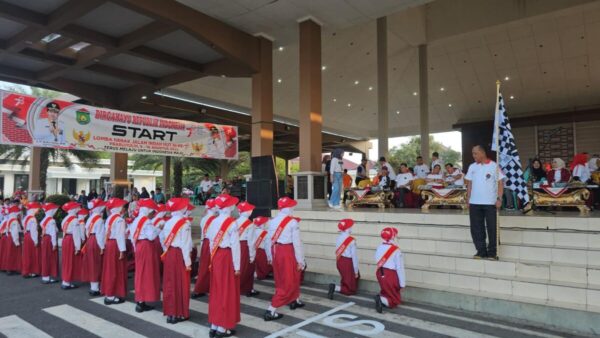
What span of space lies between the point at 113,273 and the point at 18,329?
4.48 ft

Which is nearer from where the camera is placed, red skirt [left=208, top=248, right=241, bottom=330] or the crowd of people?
red skirt [left=208, top=248, right=241, bottom=330]

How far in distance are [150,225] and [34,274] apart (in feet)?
14.9

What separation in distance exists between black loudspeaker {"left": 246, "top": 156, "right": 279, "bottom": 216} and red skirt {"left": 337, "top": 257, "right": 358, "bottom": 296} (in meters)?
4.57

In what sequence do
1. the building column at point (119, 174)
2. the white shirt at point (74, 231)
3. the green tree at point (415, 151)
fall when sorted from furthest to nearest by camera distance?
the green tree at point (415, 151)
the building column at point (119, 174)
the white shirt at point (74, 231)

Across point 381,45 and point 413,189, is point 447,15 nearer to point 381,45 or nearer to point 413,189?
point 381,45

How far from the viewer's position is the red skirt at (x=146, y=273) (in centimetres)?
543

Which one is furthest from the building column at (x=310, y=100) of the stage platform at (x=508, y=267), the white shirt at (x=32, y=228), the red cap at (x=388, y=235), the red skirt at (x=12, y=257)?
the red skirt at (x=12, y=257)

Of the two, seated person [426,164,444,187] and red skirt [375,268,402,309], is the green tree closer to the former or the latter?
seated person [426,164,444,187]

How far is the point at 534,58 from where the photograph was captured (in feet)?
55.4

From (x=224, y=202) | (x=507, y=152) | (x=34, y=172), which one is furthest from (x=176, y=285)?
(x=34, y=172)

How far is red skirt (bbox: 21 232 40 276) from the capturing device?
8.12 meters

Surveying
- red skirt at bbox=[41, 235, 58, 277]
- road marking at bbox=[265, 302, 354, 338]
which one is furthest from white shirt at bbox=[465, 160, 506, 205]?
red skirt at bbox=[41, 235, 58, 277]

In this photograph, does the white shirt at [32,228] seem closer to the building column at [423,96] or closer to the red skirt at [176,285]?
the red skirt at [176,285]

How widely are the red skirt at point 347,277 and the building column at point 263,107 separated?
6816mm
